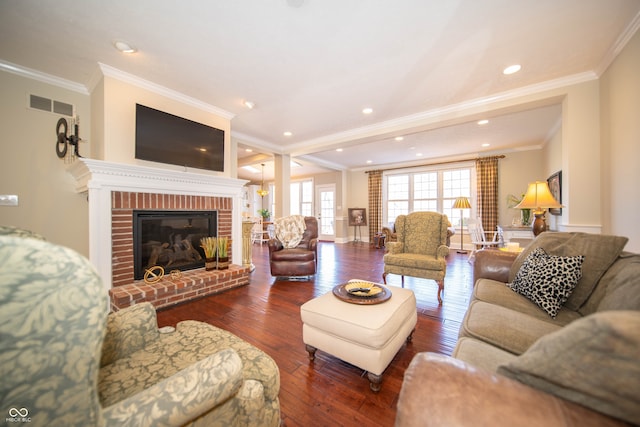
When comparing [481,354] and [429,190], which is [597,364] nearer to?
[481,354]

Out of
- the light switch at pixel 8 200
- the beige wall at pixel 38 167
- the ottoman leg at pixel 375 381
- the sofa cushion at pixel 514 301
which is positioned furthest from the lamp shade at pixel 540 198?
the light switch at pixel 8 200

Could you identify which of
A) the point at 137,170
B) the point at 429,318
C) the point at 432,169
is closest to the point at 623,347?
the point at 429,318

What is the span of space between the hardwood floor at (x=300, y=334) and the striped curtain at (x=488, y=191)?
260cm

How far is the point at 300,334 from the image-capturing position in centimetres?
199

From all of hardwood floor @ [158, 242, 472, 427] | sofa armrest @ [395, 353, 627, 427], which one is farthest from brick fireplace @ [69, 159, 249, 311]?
sofa armrest @ [395, 353, 627, 427]

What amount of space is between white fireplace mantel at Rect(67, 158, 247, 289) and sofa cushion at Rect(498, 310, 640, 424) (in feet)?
10.8

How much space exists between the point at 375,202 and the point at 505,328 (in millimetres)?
6603

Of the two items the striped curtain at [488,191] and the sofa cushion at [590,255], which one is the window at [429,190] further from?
the sofa cushion at [590,255]

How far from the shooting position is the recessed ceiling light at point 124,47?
6.88 feet

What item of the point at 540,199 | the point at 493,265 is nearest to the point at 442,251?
the point at 493,265

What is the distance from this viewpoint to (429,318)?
227 cm

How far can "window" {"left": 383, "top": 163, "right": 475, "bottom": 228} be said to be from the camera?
636 centimetres

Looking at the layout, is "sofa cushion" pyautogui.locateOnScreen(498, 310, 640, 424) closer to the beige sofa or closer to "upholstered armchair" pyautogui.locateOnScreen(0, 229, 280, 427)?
the beige sofa

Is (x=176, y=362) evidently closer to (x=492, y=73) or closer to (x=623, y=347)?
(x=623, y=347)
